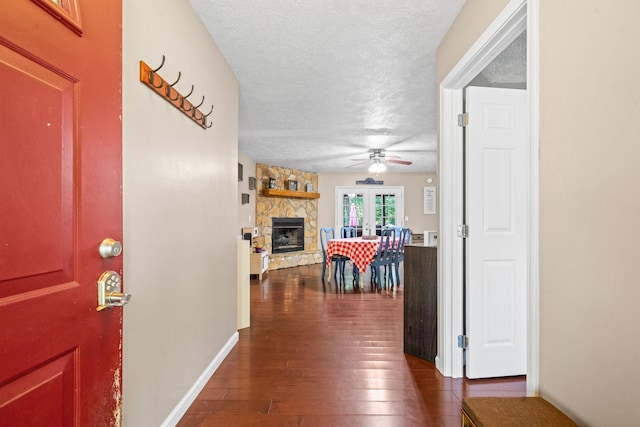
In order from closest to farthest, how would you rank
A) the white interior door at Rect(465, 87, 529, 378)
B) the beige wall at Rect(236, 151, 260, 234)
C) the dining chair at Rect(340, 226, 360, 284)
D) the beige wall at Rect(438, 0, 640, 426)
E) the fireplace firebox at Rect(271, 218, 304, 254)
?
the beige wall at Rect(438, 0, 640, 426) → the white interior door at Rect(465, 87, 529, 378) → the dining chair at Rect(340, 226, 360, 284) → the beige wall at Rect(236, 151, 260, 234) → the fireplace firebox at Rect(271, 218, 304, 254)

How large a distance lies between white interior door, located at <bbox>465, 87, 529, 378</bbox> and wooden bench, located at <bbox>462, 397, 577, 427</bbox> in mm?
1182

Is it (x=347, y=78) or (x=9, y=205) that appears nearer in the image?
(x=9, y=205)

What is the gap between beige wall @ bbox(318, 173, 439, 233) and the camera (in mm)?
8555

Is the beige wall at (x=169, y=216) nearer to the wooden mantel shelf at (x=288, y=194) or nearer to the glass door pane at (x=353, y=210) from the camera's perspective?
the wooden mantel shelf at (x=288, y=194)

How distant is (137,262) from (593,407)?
5.66 ft

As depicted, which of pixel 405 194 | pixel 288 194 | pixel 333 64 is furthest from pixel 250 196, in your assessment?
pixel 333 64

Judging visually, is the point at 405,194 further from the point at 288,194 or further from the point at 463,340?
the point at 463,340

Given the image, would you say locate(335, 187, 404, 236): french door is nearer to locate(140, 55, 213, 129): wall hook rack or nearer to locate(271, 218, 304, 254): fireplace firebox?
locate(271, 218, 304, 254): fireplace firebox

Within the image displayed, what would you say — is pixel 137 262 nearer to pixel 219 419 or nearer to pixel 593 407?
pixel 219 419

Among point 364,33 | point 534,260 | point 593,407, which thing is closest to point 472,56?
point 364,33

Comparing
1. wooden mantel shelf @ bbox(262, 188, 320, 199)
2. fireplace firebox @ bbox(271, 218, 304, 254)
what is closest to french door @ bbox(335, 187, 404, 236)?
wooden mantel shelf @ bbox(262, 188, 320, 199)

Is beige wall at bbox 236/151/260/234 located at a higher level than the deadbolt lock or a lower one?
higher

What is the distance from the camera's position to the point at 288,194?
24.6ft

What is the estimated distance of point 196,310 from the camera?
Answer: 2066 millimetres
